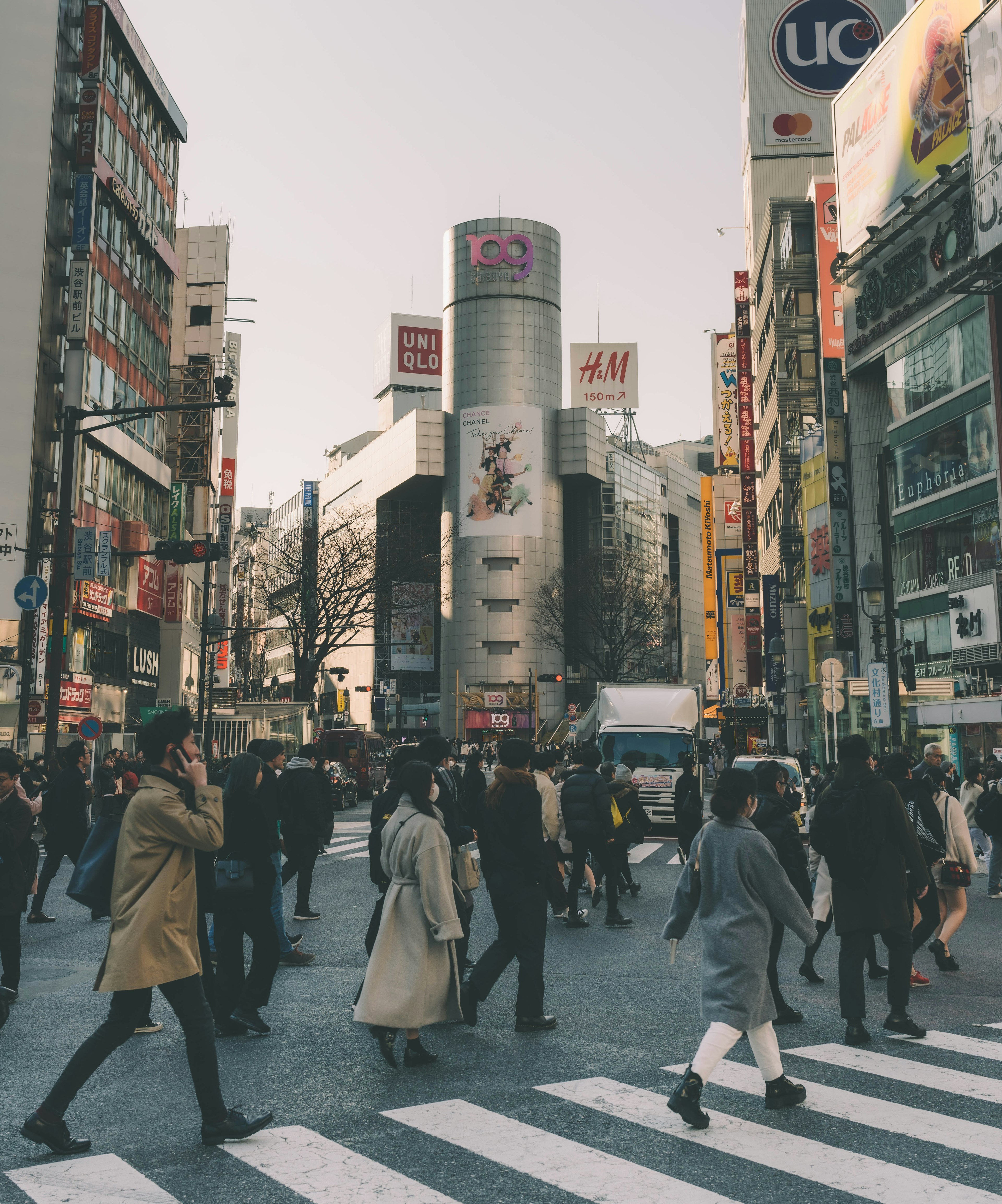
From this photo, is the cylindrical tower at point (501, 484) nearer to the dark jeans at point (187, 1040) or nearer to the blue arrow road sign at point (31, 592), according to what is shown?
the blue arrow road sign at point (31, 592)

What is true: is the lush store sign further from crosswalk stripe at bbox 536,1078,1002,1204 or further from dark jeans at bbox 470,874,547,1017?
crosswalk stripe at bbox 536,1078,1002,1204

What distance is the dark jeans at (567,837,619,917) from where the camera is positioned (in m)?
12.2

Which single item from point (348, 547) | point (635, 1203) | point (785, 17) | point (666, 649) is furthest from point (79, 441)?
Answer: point (666, 649)

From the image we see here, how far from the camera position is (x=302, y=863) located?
11.8 metres

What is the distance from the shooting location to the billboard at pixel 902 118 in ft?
119

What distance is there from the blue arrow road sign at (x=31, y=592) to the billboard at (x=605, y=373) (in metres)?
93.6

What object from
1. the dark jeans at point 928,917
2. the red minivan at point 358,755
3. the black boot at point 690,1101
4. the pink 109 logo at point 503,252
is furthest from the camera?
the pink 109 logo at point 503,252

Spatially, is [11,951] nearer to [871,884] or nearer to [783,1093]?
[783,1093]

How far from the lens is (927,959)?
10.3m

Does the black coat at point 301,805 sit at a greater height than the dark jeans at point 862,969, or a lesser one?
greater

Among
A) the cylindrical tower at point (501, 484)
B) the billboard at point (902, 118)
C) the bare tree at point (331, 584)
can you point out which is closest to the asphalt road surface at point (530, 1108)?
the bare tree at point (331, 584)

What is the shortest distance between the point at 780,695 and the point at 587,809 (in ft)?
120

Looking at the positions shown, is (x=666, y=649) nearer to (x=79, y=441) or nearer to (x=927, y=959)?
(x=79, y=441)

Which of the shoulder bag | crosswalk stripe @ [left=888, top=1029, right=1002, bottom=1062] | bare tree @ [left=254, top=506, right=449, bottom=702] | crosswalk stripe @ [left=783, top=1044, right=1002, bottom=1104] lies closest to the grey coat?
crosswalk stripe @ [left=783, top=1044, right=1002, bottom=1104]
